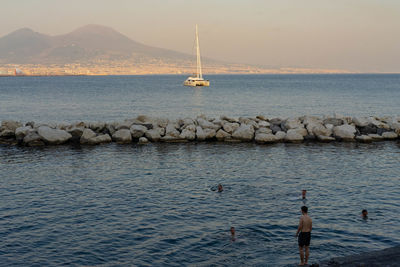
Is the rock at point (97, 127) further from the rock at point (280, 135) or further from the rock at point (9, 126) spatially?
the rock at point (280, 135)

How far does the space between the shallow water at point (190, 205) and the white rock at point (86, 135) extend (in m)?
3.54

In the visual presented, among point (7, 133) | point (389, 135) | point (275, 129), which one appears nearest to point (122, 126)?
point (7, 133)

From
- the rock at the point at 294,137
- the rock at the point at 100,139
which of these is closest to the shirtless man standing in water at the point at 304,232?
the rock at the point at 294,137

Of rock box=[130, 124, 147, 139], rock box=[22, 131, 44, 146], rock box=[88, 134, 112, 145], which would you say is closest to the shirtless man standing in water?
rock box=[130, 124, 147, 139]

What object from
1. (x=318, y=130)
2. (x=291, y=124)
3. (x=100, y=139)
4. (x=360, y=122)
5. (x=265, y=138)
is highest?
(x=360, y=122)

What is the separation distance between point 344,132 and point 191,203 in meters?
20.4

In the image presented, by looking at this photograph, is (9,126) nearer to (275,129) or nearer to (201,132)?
(201,132)

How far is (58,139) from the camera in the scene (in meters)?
34.4

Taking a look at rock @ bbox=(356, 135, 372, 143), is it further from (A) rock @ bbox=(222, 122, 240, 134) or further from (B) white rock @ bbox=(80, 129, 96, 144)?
(B) white rock @ bbox=(80, 129, 96, 144)

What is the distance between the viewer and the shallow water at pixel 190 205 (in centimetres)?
1472

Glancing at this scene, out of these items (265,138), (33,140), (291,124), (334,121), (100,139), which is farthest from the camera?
(334,121)

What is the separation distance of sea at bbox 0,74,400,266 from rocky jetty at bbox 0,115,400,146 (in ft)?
6.06

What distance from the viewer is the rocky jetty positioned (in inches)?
1371

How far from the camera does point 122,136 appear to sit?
35.2m
